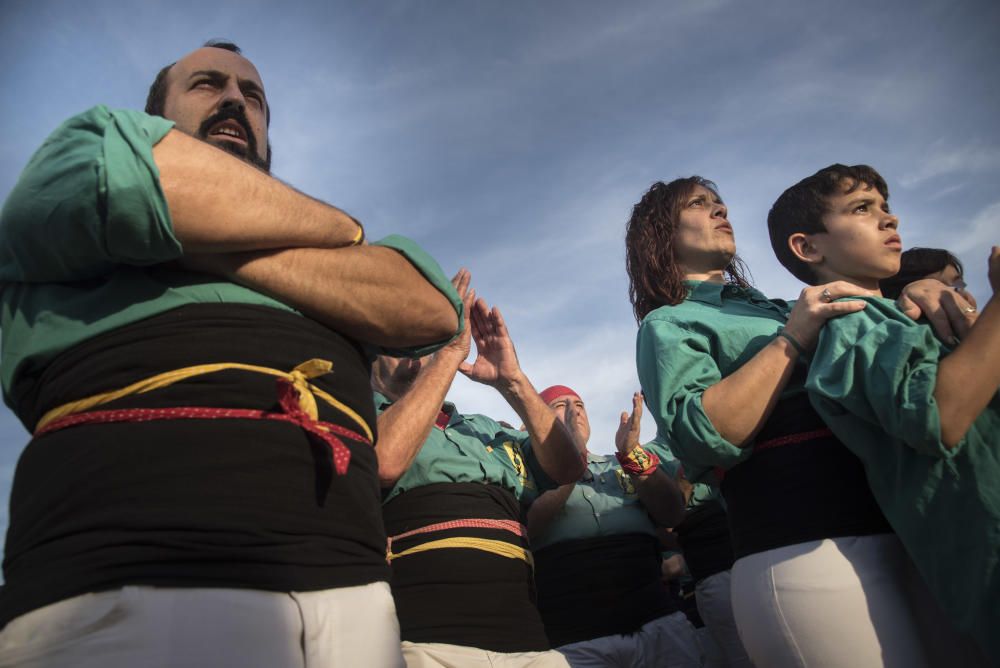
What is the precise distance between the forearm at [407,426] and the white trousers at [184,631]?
96 centimetres

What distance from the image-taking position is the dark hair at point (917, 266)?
356 centimetres

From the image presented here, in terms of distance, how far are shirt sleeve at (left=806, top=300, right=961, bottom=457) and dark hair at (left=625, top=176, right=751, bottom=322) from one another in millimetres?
860

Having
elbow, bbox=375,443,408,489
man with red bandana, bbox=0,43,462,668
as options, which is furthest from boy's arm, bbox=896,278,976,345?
man with red bandana, bbox=0,43,462,668

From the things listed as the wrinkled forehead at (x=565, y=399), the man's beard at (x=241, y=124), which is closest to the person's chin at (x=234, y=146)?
the man's beard at (x=241, y=124)

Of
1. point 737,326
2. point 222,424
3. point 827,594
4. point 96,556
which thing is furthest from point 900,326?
point 96,556

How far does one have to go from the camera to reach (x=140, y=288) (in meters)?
1.40

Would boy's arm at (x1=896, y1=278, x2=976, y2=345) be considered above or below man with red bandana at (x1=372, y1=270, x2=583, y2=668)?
above

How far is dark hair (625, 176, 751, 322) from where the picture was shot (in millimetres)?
3217

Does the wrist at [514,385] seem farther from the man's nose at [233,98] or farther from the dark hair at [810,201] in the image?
the man's nose at [233,98]

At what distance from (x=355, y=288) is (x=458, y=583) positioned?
141 centimetres

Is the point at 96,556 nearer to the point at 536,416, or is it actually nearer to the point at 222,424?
the point at 222,424

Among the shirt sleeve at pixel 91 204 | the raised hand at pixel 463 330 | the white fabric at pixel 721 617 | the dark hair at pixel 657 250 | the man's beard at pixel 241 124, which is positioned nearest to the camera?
the shirt sleeve at pixel 91 204

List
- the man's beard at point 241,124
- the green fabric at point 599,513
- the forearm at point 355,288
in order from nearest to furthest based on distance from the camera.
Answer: the forearm at point 355,288
the man's beard at point 241,124
the green fabric at point 599,513

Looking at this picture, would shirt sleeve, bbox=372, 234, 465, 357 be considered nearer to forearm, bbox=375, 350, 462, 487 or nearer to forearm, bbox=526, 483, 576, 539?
forearm, bbox=375, 350, 462, 487
